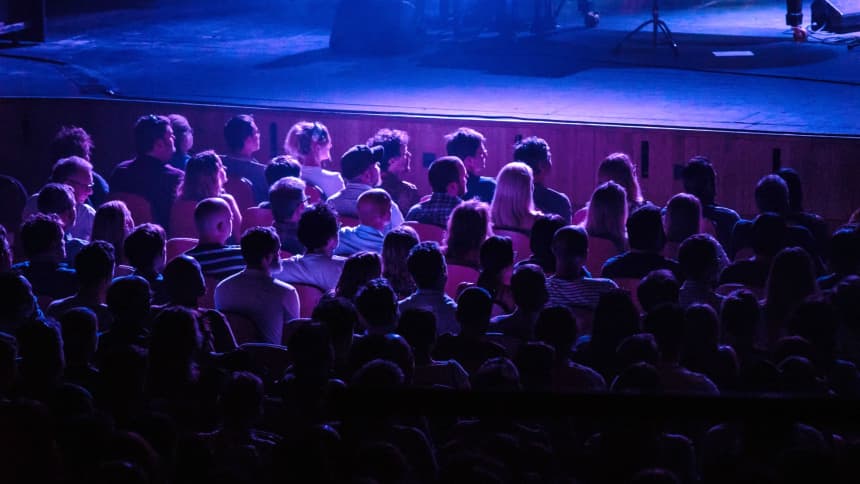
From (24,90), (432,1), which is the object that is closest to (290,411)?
(24,90)

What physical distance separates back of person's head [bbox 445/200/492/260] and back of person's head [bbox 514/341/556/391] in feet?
5.36

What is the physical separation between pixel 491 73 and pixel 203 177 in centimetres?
386

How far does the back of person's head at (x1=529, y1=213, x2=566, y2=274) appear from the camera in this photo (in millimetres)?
4664

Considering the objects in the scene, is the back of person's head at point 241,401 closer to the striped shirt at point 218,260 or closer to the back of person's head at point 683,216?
the striped shirt at point 218,260

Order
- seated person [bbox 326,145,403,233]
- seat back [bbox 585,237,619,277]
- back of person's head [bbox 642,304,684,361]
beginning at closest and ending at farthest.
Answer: back of person's head [bbox 642,304,684,361] < seat back [bbox 585,237,619,277] < seated person [bbox 326,145,403,233]

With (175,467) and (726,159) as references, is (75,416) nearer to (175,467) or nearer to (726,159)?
(175,467)

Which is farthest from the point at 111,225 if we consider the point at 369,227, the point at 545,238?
the point at 545,238

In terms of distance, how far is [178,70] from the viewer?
937 cm

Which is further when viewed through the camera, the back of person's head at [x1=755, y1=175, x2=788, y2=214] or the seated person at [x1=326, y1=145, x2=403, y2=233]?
the seated person at [x1=326, y1=145, x2=403, y2=233]

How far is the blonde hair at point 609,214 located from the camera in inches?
200

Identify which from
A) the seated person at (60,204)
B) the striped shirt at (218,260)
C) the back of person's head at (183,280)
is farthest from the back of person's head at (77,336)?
the seated person at (60,204)

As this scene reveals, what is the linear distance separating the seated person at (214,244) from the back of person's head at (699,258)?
73.3 inches

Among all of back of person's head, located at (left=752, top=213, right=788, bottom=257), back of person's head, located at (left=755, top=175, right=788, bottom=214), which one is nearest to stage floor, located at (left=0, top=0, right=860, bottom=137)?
back of person's head, located at (left=755, top=175, right=788, bottom=214)

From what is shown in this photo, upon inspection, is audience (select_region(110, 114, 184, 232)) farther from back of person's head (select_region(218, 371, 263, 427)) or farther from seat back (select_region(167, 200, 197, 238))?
back of person's head (select_region(218, 371, 263, 427))
